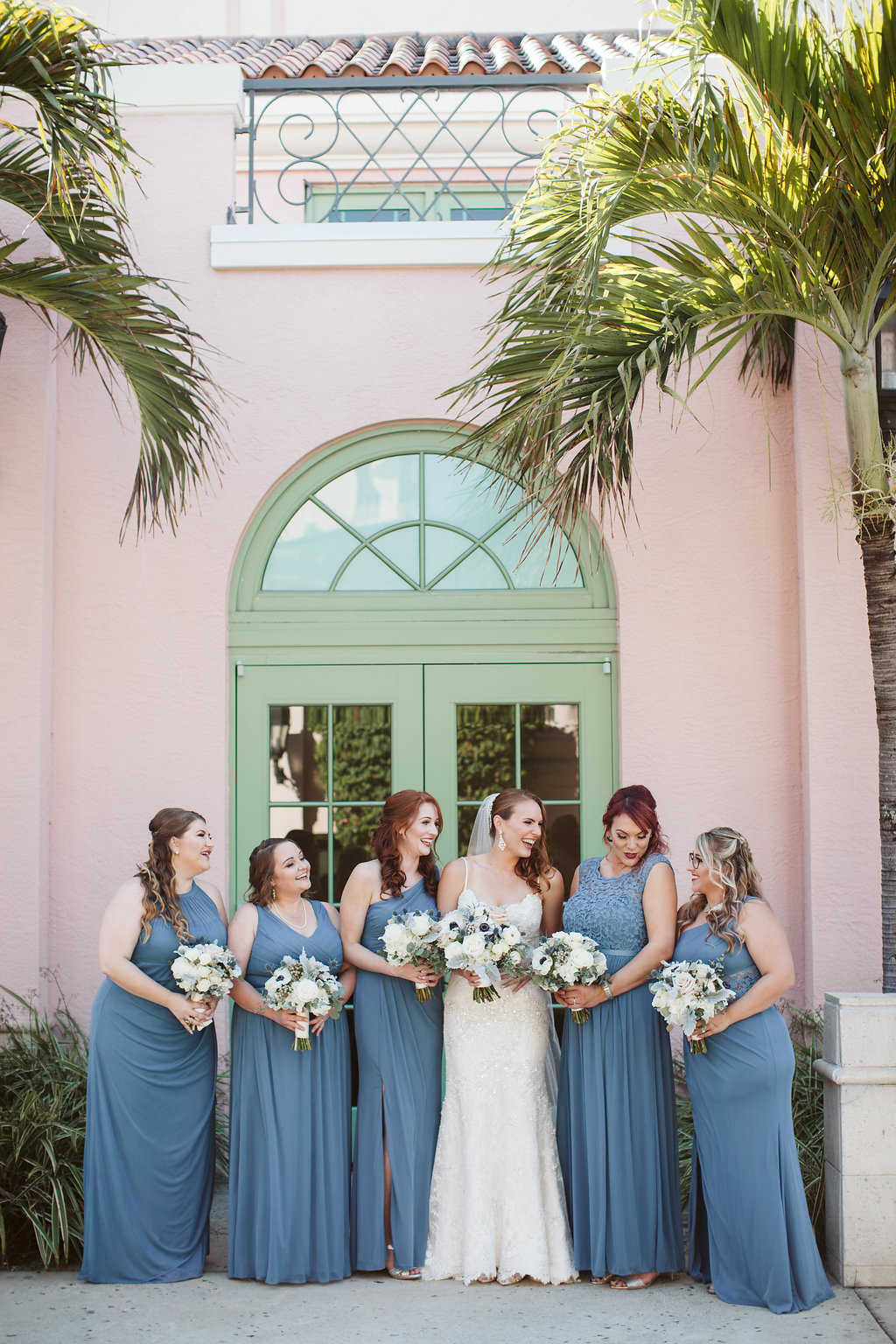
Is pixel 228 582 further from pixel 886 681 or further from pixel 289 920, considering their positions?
pixel 886 681

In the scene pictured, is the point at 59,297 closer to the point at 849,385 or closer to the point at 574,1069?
the point at 849,385

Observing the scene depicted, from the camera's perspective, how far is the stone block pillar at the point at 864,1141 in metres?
4.96

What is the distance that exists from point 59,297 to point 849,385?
363 centimetres

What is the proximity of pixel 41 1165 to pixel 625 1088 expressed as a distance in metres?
2.45

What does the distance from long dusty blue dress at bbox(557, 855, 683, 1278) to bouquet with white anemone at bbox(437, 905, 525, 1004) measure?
0.36 meters

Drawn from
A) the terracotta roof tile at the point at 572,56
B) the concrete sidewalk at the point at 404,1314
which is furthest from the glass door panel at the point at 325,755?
the terracotta roof tile at the point at 572,56

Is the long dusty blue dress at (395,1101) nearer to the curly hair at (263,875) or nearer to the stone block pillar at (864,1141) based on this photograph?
the curly hair at (263,875)

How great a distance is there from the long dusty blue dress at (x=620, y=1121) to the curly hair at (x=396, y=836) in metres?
0.70

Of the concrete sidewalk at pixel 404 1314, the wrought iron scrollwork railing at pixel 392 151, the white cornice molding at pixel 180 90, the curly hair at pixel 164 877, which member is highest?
the wrought iron scrollwork railing at pixel 392 151

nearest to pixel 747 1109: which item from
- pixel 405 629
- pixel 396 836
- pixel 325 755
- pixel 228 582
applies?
pixel 396 836

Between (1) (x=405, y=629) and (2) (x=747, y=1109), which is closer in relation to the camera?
(2) (x=747, y=1109)

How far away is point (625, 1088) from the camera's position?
5035 millimetres

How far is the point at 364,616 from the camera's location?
7109 millimetres

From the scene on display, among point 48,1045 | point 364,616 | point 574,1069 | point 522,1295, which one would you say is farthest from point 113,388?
point 522,1295
